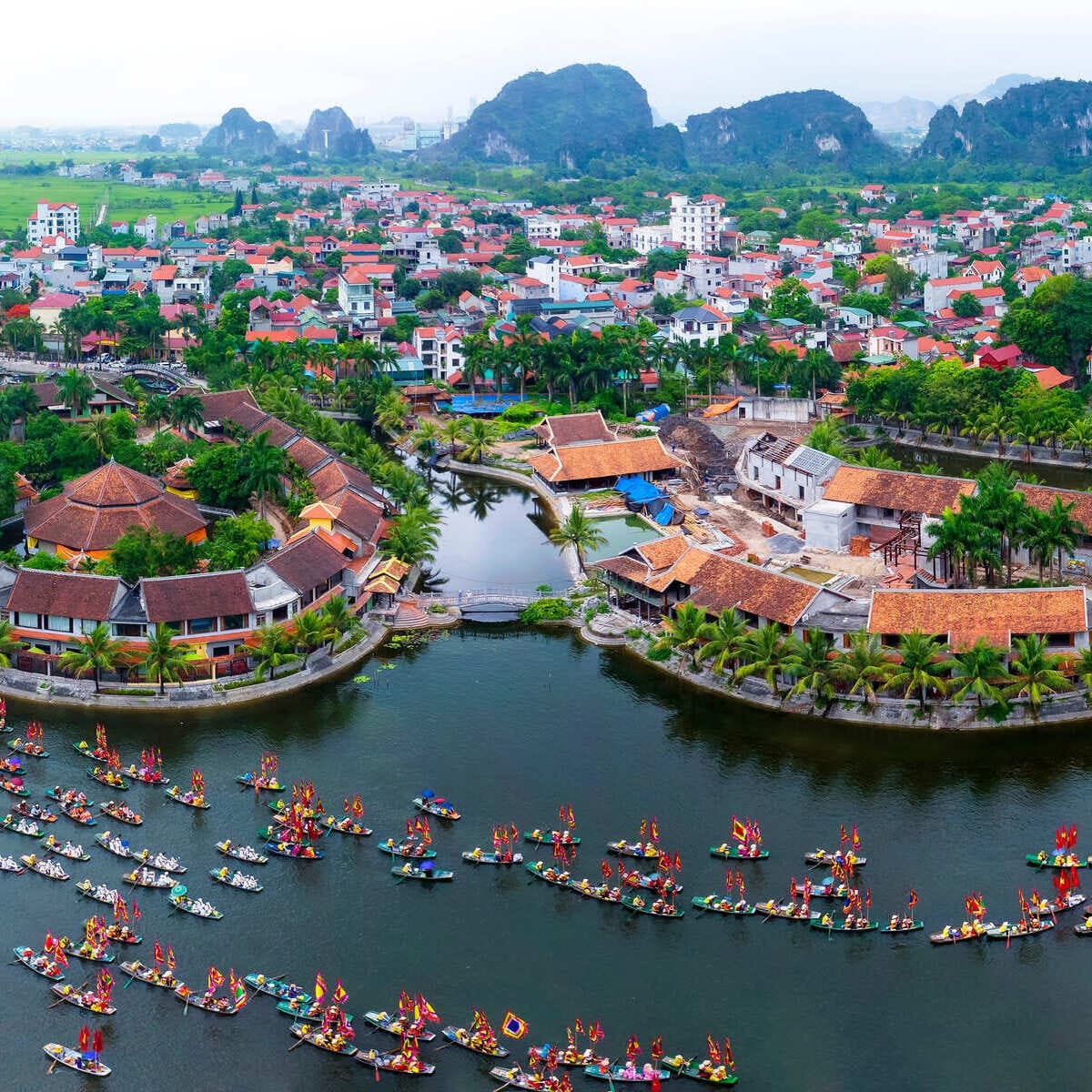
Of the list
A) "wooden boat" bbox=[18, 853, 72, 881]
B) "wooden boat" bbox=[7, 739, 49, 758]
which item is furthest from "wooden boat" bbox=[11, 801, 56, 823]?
"wooden boat" bbox=[7, 739, 49, 758]

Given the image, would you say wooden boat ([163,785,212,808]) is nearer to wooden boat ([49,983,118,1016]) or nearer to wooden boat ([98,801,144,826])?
wooden boat ([98,801,144,826])

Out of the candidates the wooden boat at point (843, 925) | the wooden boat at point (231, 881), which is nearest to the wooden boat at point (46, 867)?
the wooden boat at point (231, 881)

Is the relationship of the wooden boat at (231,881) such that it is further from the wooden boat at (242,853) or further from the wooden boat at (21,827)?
the wooden boat at (21,827)

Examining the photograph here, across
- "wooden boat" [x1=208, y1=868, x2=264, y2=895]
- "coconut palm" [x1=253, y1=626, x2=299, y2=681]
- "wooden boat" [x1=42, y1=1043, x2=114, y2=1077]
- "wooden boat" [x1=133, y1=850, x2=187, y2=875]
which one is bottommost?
"wooden boat" [x1=42, y1=1043, x2=114, y2=1077]

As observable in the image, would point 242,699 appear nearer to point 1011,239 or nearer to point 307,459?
point 307,459

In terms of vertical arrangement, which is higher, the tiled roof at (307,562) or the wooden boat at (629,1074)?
the tiled roof at (307,562)
